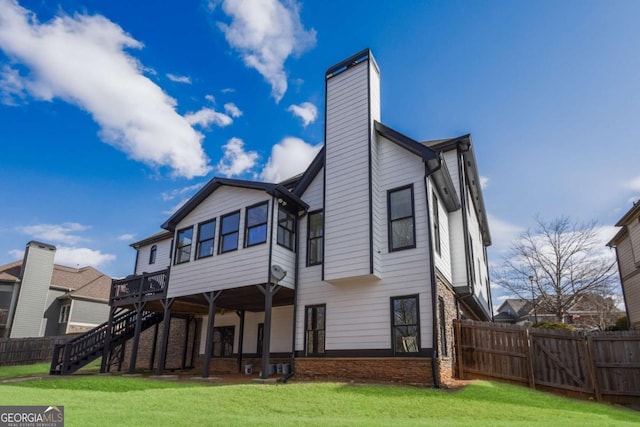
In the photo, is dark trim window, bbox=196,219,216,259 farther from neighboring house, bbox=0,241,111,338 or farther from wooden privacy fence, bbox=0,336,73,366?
neighboring house, bbox=0,241,111,338

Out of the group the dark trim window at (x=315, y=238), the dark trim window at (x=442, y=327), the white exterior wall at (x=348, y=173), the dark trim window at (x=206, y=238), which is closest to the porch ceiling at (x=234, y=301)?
the dark trim window at (x=315, y=238)

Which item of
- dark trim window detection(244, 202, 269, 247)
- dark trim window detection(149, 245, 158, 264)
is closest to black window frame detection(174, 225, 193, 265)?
dark trim window detection(244, 202, 269, 247)

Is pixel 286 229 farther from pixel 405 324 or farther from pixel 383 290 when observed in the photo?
pixel 405 324

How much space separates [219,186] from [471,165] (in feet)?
34.2

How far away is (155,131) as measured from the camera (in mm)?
14305

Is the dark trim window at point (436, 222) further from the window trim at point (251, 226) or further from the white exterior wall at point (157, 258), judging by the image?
the white exterior wall at point (157, 258)

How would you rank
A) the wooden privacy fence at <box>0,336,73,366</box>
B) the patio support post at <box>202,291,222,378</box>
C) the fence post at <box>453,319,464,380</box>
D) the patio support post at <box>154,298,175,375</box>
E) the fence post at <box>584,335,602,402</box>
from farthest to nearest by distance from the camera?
1. the wooden privacy fence at <box>0,336,73,366</box>
2. the patio support post at <box>154,298,175,375</box>
3. the patio support post at <box>202,291,222,378</box>
4. the fence post at <box>453,319,464,380</box>
5. the fence post at <box>584,335,602,402</box>

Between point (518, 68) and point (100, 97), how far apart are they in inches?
517

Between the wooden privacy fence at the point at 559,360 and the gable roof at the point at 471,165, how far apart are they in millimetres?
6451

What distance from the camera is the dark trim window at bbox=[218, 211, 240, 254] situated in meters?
14.6

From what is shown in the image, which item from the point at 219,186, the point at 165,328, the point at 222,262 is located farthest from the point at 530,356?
the point at 165,328

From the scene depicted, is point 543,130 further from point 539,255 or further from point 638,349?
point 539,255

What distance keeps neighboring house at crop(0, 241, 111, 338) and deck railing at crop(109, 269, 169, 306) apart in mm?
17619

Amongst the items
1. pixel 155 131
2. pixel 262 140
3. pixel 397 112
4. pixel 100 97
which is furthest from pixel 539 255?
pixel 100 97
